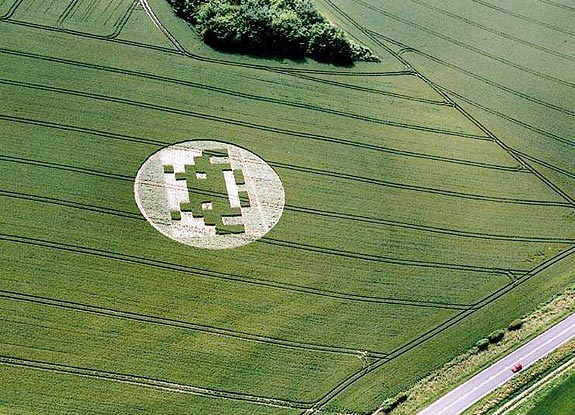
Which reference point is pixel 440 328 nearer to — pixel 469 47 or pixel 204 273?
pixel 204 273

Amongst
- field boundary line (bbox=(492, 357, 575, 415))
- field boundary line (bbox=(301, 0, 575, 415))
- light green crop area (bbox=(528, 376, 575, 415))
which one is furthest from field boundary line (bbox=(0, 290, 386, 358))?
light green crop area (bbox=(528, 376, 575, 415))

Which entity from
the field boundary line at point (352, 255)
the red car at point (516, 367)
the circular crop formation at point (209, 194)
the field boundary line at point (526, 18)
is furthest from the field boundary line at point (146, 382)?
the field boundary line at point (526, 18)

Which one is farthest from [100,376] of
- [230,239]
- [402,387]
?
[402,387]

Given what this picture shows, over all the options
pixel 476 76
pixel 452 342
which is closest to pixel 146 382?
pixel 452 342

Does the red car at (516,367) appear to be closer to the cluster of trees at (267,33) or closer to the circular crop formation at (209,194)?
the circular crop formation at (209,194)

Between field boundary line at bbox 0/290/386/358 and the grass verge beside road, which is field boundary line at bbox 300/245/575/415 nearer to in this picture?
field boundary line at bbox 0/290/386/358

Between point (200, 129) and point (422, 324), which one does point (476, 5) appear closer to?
point (200, 129)
